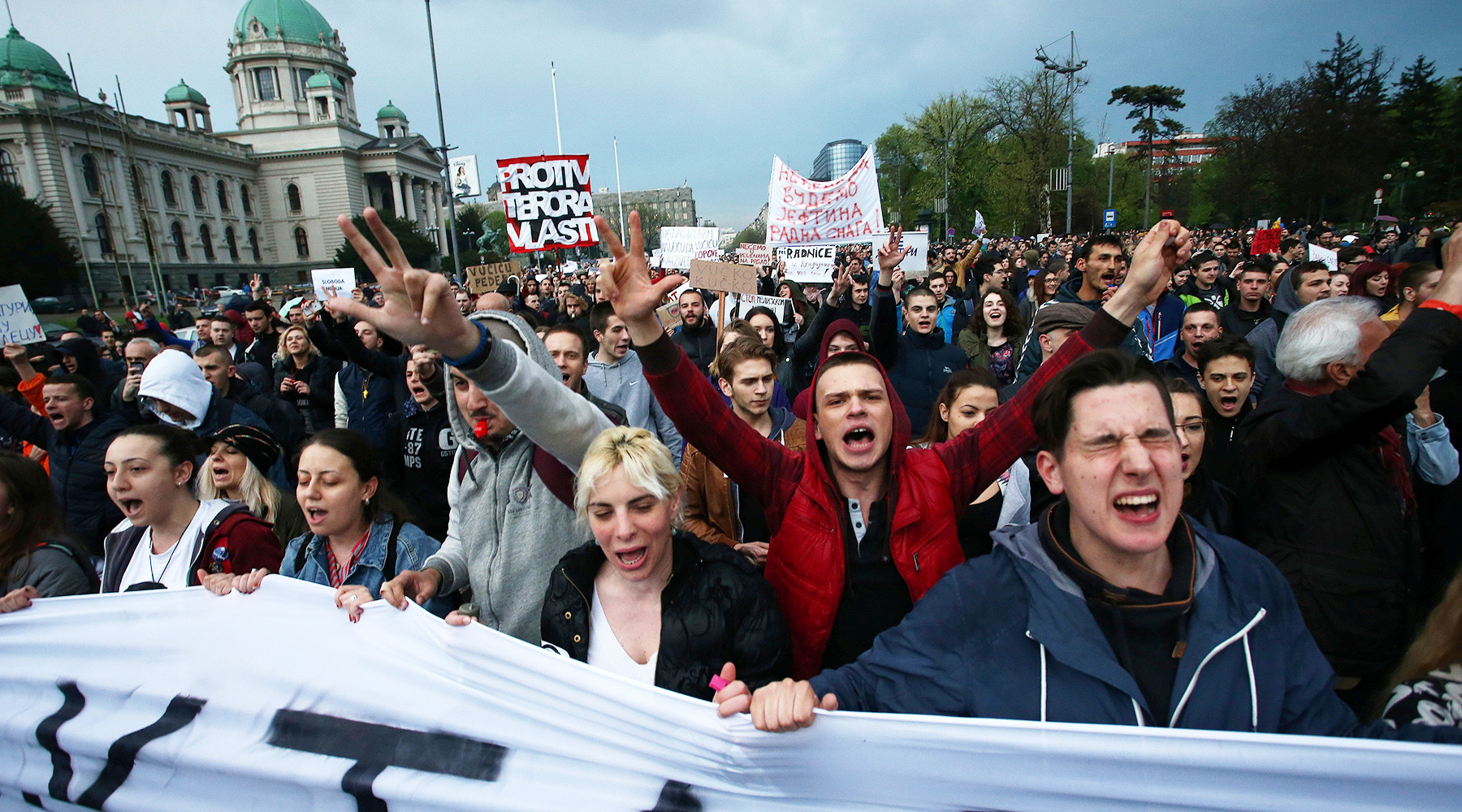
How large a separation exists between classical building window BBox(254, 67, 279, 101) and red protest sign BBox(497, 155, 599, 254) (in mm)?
93121

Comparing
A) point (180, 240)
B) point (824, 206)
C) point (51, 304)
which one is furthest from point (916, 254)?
point (180, 240)

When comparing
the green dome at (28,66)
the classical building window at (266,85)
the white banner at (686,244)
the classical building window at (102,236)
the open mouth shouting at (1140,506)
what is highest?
the classical building window at (266,85)

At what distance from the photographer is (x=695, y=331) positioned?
6.75 meters

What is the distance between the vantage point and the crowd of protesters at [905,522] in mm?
1482

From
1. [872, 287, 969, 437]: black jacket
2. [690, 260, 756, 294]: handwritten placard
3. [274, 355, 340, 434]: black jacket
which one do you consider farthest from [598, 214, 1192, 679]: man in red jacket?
[274, 355, 340, 434]: black jacket

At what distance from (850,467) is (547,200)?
7.95 meters

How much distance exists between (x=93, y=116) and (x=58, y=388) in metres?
61.6

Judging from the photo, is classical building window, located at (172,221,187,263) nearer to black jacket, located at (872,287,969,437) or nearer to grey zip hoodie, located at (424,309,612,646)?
black jacket, located at (872,287,969,437)

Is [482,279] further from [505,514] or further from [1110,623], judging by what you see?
[1110,623]

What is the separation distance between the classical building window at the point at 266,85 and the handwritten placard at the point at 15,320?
91.9 metres

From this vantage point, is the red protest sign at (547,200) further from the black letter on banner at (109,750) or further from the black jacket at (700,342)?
the black letter on banner at (109,750)

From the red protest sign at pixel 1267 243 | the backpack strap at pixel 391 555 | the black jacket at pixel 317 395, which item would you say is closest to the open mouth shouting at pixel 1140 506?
the backpack strap at pixel 391 555

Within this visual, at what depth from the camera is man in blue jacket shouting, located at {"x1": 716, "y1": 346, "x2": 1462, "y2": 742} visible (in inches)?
55.9

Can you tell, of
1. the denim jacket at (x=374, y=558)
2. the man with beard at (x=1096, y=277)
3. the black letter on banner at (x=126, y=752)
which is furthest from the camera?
the man with beard at (x=1096, y=277)
